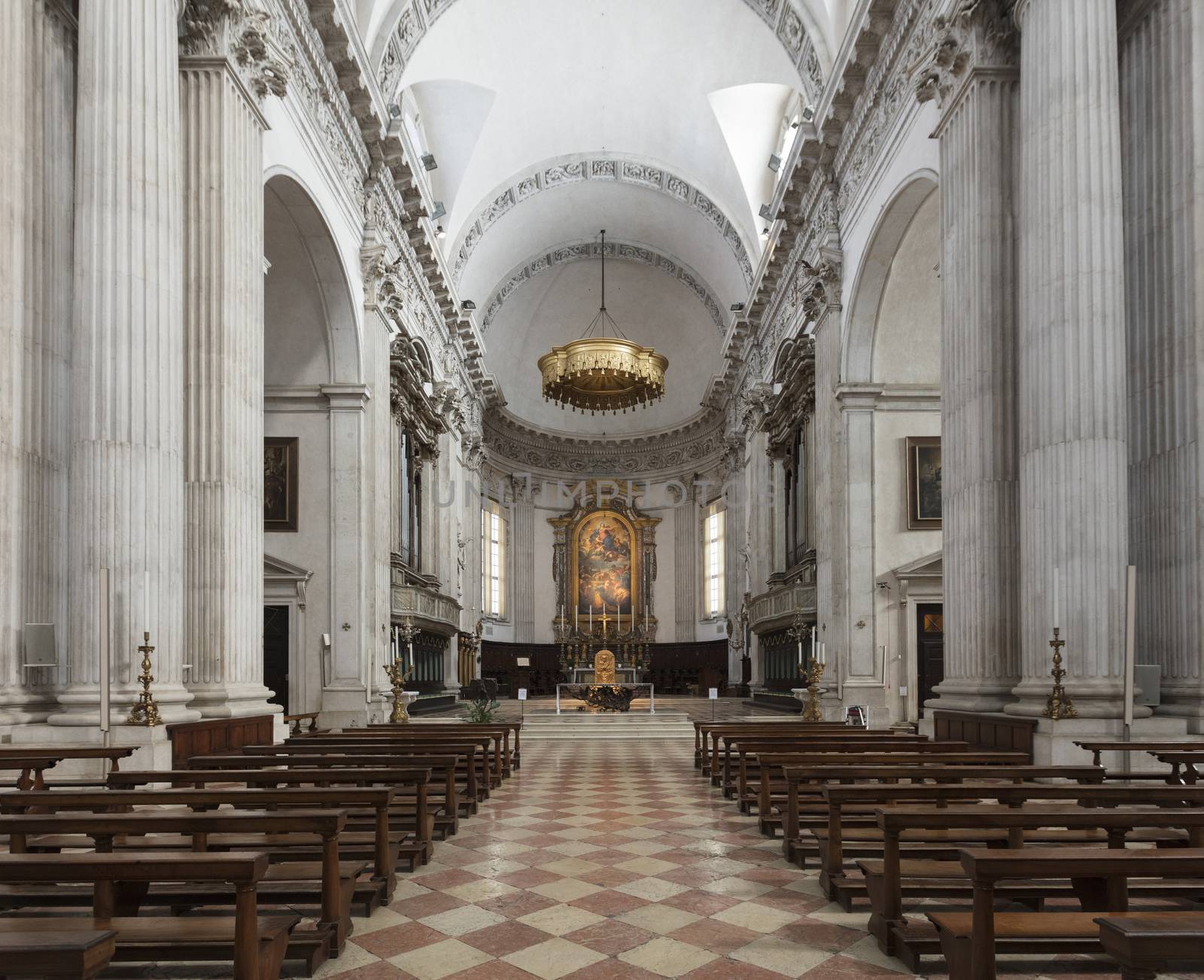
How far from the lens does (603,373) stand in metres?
24.2

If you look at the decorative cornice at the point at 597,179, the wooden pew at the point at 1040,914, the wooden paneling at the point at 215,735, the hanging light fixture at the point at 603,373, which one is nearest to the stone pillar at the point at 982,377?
the wooden pew at the point at 1040,914

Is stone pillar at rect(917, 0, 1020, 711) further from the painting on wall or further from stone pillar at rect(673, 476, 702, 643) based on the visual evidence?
the painting on wall

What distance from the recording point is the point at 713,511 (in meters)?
33.4

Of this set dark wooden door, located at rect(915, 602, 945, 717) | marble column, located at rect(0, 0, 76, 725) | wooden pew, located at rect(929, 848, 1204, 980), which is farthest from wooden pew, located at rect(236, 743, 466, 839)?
dark wooden door, located at rect(915, 602, 945, 717)

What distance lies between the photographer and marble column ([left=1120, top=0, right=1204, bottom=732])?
8.45 meters

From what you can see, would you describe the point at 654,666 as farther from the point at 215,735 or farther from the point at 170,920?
the point at 170,920

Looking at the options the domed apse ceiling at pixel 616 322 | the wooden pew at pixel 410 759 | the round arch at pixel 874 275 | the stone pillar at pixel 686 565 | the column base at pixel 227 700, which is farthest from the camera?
the stone pillar at pixel 686 565

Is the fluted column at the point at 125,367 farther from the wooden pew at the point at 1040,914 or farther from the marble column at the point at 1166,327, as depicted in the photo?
the marble column at the point at 1166,327

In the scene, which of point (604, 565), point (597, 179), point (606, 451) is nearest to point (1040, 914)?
point (597, 179)

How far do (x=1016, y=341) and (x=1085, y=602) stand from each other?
2.78 meters

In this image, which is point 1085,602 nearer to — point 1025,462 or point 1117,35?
point 1025,462

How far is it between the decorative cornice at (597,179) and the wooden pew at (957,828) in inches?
842

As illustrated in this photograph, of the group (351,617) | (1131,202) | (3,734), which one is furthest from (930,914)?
(351,617)

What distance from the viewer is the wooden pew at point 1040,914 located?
3.12m
